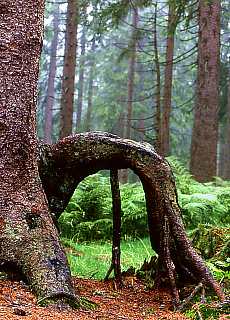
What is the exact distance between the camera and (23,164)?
13.6 feet

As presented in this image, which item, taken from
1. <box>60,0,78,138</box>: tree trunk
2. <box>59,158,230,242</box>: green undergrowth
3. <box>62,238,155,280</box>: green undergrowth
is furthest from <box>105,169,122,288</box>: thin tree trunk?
<box>60,0,78,138</box>: tree trunk

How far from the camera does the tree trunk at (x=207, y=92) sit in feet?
44.8

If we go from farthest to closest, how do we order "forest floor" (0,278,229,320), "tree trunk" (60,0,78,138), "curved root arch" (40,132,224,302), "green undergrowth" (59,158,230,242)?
"tree trunk" (60,0,78,138)
"green undergrowth" (59,158,230,242)
"curved root arch" (40,132,224,302)
"forest floor" (0,278,229,320)

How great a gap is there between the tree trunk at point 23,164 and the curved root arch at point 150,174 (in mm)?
667

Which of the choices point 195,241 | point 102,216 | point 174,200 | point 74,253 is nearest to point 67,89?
point 102,216

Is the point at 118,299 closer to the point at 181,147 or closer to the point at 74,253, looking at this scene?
the point at 74,253

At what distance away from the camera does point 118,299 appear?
4.53m

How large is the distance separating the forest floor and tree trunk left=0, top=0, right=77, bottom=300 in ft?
0.64

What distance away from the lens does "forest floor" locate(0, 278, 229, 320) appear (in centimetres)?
325

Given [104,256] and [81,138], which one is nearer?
[81,138]

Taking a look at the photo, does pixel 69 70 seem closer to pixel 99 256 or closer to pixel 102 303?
pixel 99 256

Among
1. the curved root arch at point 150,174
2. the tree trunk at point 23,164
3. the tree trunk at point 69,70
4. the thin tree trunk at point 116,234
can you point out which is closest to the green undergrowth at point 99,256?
the thin tree trunk at point 116,234

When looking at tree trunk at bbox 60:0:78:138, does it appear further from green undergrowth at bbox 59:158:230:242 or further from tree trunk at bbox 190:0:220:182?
green undergrowth at bbox 59:158:230:242

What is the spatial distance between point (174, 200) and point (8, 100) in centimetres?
168
